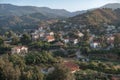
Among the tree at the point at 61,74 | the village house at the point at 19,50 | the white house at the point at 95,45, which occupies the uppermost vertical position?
the tree at the point at 61,74

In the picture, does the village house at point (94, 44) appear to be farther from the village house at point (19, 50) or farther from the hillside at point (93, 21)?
the hillside at point (93, 21)

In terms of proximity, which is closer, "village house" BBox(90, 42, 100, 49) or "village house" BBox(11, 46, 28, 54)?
"village house" BBox(11, 46, 28, 54)

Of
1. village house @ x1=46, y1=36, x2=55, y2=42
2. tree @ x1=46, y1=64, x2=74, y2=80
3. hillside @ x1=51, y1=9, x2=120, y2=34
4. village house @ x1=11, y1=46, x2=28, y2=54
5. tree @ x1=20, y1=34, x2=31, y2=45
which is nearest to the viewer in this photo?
tree @ x1=46, y1=64, x2=74, y2=80

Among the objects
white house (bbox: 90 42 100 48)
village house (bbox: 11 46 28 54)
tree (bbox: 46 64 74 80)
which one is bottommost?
village house (bbox: 11 46 28 54)

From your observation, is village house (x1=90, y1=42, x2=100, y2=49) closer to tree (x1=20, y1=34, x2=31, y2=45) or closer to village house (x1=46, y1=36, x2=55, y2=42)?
village house (x1=46, y1=36, x2=55, y2=42)

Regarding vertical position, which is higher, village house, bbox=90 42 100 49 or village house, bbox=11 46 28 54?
village house, bbox=90 42 100 49

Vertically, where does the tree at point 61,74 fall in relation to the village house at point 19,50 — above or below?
above

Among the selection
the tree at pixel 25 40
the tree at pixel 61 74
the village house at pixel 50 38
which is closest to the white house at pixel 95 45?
the village house at pixel 50 38

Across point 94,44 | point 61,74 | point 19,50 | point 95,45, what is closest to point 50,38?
point 94,44

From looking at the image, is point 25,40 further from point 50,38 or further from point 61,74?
point 61,74

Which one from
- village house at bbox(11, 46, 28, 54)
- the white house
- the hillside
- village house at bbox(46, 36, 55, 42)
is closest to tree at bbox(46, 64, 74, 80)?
village house at bbox(11, 46, 28, 54)

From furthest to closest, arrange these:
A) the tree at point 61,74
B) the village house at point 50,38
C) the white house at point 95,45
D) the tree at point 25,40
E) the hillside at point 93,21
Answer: the hillside at point 93,21
the village house at point 50,38
the tree at point 25,40
the white house at point 95,45
the tree at point 61,74
